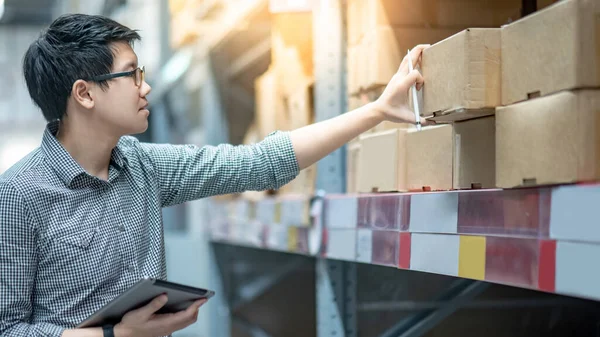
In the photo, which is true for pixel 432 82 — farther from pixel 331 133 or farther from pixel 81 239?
pixel 81 239

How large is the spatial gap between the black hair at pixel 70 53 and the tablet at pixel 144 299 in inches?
19.2

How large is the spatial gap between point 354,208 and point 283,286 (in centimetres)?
290

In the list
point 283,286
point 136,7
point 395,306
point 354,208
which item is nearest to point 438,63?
point 354,208

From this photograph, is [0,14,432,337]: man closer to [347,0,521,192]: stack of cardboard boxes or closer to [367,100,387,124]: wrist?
[367,100,387,124]: wrist

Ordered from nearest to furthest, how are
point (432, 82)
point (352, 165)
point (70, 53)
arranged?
point (432, 82)
point (70, 53)
point (352, 165)

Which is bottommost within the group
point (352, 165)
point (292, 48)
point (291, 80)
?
point (352, 165)

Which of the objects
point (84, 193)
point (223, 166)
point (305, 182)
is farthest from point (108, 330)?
point (305, 182)

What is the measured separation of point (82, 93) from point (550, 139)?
3.38ft

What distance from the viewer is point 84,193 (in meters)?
1.78

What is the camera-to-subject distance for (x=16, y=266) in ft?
5.40

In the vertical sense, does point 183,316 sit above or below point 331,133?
below

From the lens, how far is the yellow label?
1.51 m

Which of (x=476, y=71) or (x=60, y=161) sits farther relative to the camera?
(x=60, y=161)

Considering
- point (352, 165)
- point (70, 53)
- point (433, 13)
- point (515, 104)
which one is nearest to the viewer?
point (515, 104)
